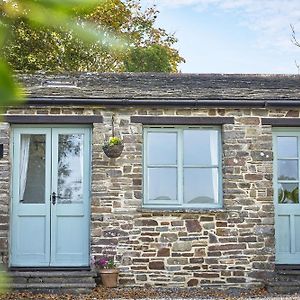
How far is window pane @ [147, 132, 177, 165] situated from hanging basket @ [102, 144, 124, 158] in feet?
2.03

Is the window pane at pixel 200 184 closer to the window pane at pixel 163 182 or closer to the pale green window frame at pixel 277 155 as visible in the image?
the window pane at pixel 163 182

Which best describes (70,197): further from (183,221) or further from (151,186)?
(183,221)

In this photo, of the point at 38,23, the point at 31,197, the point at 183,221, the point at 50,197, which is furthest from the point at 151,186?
the point at 38,23

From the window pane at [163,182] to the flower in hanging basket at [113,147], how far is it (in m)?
0.73

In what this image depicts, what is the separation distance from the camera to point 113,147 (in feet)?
32.4

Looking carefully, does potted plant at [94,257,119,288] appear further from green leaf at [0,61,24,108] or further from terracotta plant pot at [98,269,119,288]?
green leaf at [0,61,24,108]

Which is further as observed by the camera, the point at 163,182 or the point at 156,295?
the point at 163,182

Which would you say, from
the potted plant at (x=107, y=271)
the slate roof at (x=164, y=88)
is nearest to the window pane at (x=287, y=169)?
the slate roof at (x=164, y=88)

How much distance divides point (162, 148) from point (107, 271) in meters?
2.20

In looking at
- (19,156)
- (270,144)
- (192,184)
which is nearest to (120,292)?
(192,184)

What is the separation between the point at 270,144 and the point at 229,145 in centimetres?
69

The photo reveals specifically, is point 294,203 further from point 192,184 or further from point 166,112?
point 166,112

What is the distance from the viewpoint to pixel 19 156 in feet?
33.9

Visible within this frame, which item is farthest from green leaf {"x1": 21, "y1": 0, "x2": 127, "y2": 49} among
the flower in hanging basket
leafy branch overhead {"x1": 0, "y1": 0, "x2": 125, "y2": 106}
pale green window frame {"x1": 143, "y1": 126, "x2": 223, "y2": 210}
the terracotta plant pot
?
pale green window frame {"x1": 143, "y1": 126, "x2": 223, "y2": 210}
